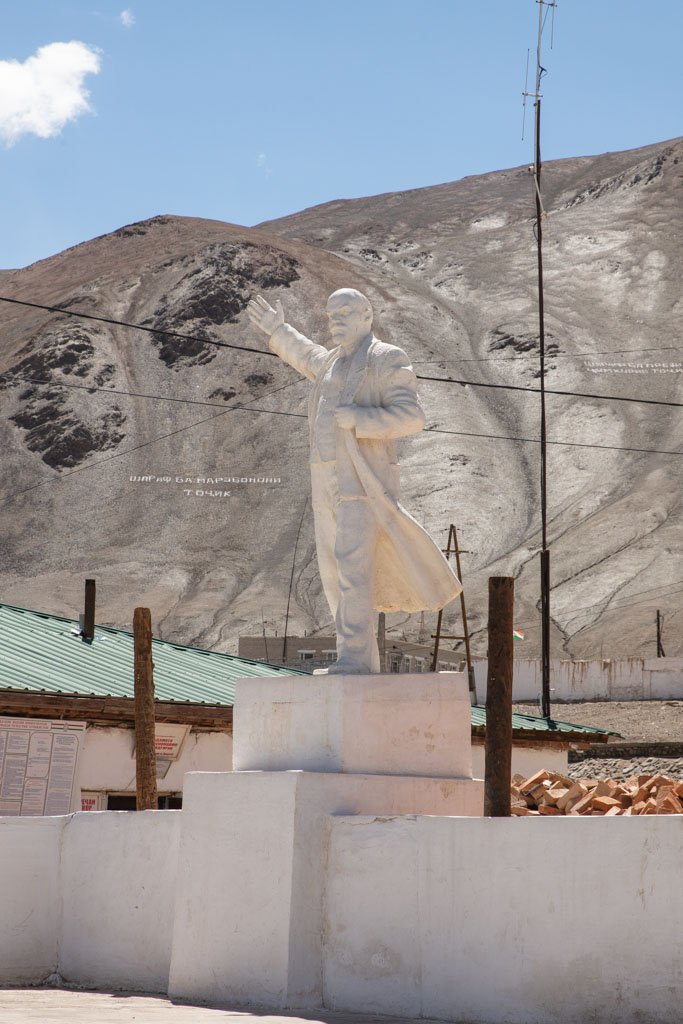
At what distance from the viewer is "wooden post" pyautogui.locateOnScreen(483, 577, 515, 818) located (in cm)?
880

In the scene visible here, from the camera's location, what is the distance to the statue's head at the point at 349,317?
991 centimetres

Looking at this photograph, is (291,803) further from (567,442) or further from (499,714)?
(567,442)

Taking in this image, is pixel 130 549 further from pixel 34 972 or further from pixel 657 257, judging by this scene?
pixel 34 972

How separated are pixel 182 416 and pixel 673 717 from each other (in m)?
59.4

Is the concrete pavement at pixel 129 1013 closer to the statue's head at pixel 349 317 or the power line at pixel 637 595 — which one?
the statue's head at pixel 349 317

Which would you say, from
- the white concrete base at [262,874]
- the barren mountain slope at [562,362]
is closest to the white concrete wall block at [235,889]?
the white concrete base at [262,874]

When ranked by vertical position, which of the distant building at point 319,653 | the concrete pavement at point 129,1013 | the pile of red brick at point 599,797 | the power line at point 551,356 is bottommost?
the concrete pavement at point 129,1013

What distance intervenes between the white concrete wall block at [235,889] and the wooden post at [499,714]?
3.86ft

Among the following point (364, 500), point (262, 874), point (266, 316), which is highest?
point (266, 316)

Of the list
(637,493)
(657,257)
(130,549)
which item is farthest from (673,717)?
(657,257)

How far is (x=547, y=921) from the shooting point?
7.61m

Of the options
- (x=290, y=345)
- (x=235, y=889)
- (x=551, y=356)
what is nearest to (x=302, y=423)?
(x=551, y=356)

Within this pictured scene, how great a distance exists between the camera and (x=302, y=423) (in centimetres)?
9350

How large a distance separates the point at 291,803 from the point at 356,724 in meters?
0.64
